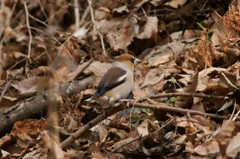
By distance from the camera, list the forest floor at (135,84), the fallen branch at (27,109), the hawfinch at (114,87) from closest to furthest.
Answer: the forest floor at (135,84) < the hawfinch at (114,87) < the fallen branch at (27,109)

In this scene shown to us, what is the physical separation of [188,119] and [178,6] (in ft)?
9.15

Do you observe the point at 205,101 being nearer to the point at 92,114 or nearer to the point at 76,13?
the point at 92,114

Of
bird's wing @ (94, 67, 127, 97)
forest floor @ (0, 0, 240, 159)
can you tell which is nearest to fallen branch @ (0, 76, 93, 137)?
forest floor @ (0, 0, 240, 159)

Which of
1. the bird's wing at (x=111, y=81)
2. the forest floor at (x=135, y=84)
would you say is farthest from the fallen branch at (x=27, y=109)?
the bird's wing at (x=111, y=81)

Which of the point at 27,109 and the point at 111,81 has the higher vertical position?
the point at 111,81

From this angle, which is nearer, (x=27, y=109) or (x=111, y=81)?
(x=111, y=81)

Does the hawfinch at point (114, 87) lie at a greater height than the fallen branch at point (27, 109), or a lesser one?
greater

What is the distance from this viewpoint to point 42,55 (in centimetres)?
754

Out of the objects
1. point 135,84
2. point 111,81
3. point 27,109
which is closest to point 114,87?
point 111,81

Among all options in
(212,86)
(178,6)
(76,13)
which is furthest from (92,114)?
(76,13)

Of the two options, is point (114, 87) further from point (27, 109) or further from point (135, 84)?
point (27, 109)

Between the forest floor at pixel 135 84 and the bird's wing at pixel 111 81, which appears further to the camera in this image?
the bird's wing at pixel 111 81

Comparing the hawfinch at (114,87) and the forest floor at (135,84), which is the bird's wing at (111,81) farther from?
the forest floor at (135,84)

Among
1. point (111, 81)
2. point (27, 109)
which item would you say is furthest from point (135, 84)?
point (27, 109)
